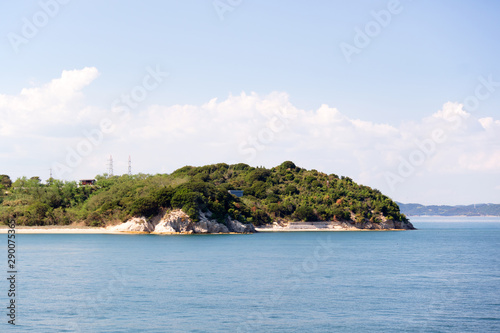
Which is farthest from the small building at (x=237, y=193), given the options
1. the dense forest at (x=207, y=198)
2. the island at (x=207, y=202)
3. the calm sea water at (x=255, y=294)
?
the calm sea water at (x=255, y=294)

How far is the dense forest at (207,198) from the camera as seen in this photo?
112 metres

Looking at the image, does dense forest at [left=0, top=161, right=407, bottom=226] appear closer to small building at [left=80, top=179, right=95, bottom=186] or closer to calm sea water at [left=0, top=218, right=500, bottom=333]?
small building at [left=80, top=179, right=95, bottom=186]

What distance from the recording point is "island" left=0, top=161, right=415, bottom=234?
10875 centimetres

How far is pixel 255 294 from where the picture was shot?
3425 cm

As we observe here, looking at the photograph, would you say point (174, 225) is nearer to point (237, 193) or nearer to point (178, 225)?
point (178, 225)

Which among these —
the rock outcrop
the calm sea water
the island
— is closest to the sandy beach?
the island

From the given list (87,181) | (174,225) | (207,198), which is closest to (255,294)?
(174,225)

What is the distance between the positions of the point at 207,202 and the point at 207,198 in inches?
51.6

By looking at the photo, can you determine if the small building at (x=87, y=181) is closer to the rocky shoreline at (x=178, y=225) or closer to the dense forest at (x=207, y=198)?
the dense forest at (x=207, y=198)

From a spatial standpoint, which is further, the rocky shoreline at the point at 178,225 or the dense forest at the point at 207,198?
the dense forest at the point at 207,198

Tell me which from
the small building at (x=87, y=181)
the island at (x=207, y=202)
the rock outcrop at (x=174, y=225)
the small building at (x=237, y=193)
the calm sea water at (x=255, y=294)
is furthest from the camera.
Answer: the small building at (x=87, y=181)

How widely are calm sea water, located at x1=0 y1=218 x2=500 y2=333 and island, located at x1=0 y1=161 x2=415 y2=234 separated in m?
51.6

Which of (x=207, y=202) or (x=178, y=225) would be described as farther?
(x=207, y=202)

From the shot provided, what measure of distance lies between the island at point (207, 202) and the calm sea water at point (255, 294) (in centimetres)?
5160
